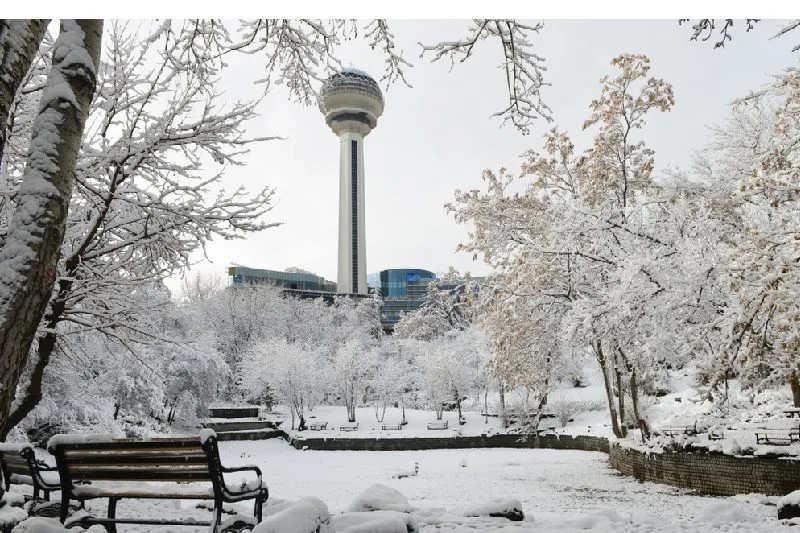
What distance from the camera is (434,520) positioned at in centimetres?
503

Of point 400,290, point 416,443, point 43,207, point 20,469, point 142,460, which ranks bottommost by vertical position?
point 416,443

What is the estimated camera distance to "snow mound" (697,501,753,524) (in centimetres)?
522

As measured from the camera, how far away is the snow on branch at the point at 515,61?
5.82m

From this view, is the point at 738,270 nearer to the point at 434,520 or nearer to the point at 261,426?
the point at 434,520

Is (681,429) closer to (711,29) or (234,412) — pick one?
(711,29)

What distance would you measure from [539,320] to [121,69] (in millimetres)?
12826

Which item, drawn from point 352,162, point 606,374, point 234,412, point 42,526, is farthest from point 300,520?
point 352,162

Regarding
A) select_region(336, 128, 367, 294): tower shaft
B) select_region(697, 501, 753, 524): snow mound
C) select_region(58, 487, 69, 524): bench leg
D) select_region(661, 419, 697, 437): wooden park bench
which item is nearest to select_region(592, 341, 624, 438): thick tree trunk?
select_region(661, 419, 697, 437): wooden park bench

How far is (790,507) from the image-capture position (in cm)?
535

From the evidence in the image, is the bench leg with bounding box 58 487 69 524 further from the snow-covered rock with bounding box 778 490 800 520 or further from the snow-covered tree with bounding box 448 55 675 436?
the snow-covered tree with bounding box 448 55 675 436

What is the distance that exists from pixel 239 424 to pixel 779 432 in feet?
90.6

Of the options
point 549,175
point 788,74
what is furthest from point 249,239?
point 549,175

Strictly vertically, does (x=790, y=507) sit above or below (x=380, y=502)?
below

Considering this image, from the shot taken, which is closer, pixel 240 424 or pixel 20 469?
pixel 20 469
